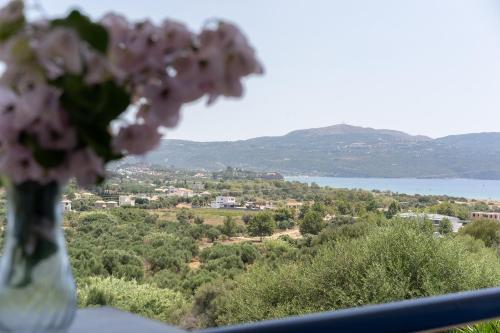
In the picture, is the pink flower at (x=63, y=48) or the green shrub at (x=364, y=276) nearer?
the pink flower at (x=63, y=48)

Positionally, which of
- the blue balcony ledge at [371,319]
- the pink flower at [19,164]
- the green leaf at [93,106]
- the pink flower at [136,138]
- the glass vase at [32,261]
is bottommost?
the blue balcony ledge at [371,319]

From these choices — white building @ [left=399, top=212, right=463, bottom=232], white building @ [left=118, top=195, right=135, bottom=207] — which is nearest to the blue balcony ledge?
white building @ [left=118, top=195, right=135, bottom=207]

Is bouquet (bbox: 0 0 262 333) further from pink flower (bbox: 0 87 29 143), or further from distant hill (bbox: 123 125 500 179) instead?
distant hill (bbox: 123 125 500 179)

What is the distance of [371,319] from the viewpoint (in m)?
1.10

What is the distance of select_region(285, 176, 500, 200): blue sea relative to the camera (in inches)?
474

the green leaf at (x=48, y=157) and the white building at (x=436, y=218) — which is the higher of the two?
the green leaf at (x=48, y=157)

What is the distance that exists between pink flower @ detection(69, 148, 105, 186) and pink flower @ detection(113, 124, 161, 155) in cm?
3

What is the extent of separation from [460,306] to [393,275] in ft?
34.5

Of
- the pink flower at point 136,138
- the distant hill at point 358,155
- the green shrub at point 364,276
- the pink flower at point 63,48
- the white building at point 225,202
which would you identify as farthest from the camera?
the green shrub at point 364,276

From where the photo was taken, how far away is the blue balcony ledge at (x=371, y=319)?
1.00 metres

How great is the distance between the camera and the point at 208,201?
9602 millimetres

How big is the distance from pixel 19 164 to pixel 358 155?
36.1 ft

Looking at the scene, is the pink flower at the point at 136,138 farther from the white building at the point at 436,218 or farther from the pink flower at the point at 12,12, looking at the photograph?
the white building at the point at 436,218

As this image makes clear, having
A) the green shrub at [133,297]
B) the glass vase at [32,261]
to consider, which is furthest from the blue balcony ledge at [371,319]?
the green shrub at [133,297]
